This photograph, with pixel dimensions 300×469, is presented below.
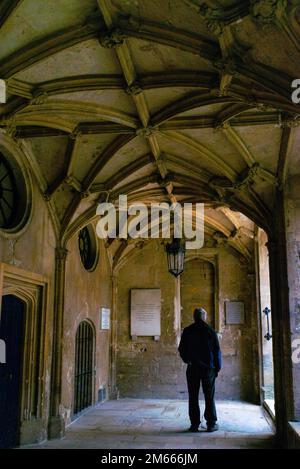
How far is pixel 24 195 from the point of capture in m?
6.32

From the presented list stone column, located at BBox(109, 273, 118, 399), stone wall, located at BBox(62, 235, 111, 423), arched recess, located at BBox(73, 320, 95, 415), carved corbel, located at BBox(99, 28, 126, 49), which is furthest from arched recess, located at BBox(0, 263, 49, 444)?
stone column, located at BBox(109, 273, 118, 399)

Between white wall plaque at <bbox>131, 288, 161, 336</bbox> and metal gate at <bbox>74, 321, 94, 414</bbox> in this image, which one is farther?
white wall plaque at <bbox>131, 288, 161, 336</bbox>

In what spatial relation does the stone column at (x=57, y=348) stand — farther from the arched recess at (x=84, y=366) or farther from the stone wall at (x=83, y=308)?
the arched recess at (x=84, y=366)

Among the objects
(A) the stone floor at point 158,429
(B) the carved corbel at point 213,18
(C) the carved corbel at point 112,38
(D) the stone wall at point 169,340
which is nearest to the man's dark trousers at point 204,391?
(A) the stone floor at point 158,429

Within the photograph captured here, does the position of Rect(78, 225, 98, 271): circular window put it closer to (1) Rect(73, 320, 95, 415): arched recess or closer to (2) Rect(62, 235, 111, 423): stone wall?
(2) Rect(62, 235, 111, 423): stone wall

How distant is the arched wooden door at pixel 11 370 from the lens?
575 centimetres

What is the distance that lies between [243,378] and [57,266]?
19.4ft

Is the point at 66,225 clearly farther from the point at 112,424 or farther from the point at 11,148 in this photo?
the point at 112,424

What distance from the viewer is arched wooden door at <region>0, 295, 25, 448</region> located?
575 centimetres

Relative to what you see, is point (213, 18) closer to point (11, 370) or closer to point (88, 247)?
point (11, 370)

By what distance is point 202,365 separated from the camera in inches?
278

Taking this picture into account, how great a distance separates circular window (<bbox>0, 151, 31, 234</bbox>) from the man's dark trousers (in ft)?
Answer: 11.3

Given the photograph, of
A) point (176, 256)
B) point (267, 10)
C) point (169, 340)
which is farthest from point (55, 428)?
point (267, 10)
